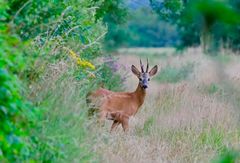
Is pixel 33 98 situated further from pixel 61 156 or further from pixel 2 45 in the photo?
pixel 2 45

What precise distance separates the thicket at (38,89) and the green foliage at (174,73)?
12619mm

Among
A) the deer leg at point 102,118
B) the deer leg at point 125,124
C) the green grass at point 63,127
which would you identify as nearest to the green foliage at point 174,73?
the deer leg at point 125,124

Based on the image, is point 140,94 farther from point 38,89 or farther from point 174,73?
point 174,73

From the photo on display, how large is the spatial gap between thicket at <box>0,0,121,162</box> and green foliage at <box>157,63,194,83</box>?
→ 12.6 meters

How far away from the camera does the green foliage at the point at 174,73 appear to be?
21.7 meters

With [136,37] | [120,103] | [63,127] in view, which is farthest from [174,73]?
[136,37]

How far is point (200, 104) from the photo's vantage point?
12914mm

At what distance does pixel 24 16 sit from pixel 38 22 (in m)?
0.59

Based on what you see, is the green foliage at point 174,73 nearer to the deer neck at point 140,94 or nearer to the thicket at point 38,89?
the deer neck at point 140,94

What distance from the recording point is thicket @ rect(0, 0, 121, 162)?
4617 millimetres

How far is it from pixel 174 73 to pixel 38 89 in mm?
16953

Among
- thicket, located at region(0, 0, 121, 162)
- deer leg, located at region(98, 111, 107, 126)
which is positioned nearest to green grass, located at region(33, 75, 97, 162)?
thicket, located at region(0, 0, 121, 162)

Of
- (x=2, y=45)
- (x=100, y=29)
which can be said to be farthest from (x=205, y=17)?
(x=100, y=29)

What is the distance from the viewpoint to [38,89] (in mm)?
6465
